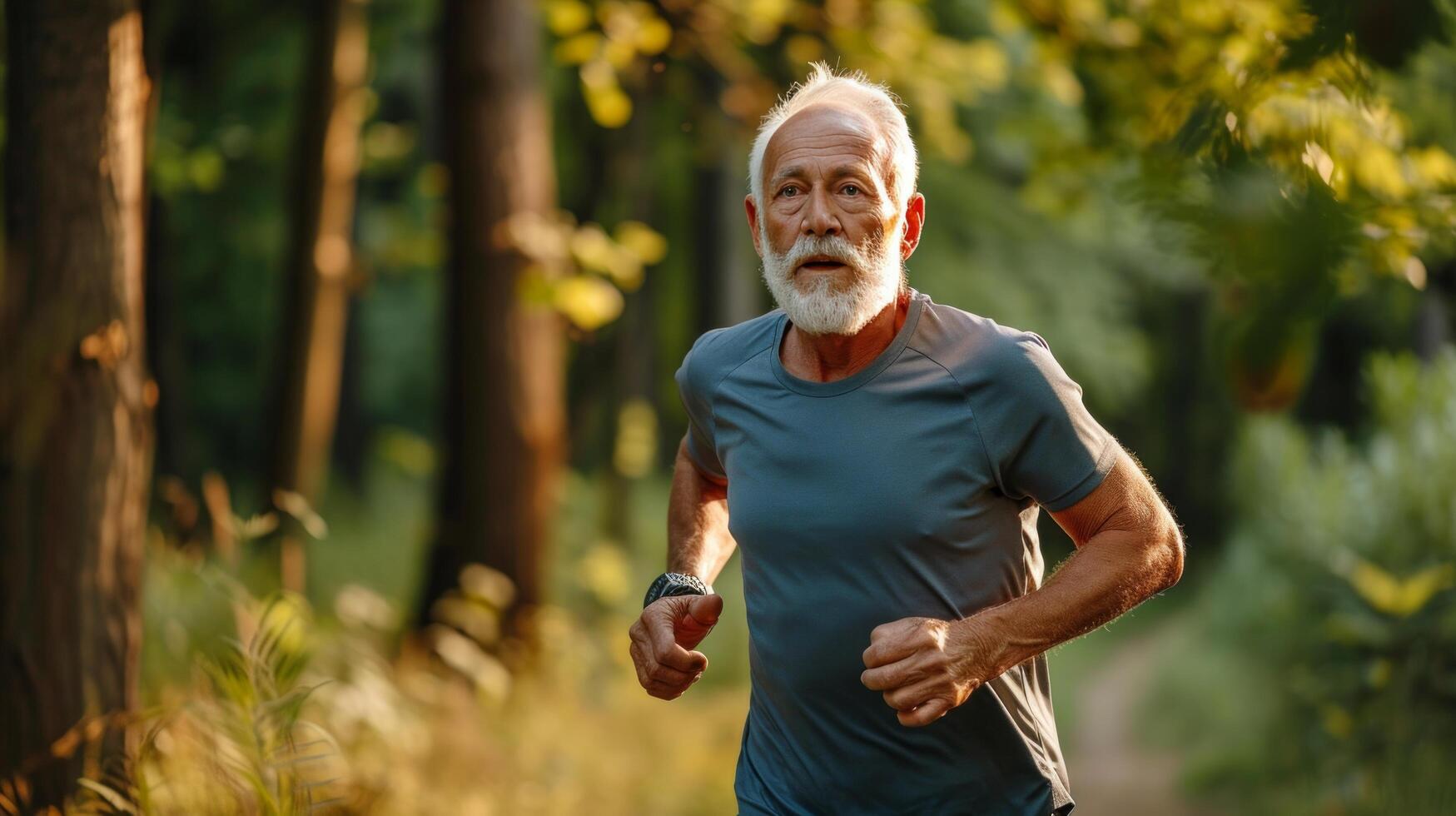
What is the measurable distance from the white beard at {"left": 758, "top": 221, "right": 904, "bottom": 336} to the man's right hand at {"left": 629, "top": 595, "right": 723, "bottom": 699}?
609 millimetres

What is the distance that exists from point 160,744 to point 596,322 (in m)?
2.83

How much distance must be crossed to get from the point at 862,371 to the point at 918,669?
67 cm

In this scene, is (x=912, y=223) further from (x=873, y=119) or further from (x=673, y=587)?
(x=673, y=587)

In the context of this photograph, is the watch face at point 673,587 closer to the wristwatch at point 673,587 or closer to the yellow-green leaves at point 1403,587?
the wristwatch at point 673,587

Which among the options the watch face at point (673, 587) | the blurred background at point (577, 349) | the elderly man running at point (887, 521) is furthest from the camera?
the blurred background at point (577, 349)

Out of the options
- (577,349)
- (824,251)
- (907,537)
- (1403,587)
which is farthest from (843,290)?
(577,349)

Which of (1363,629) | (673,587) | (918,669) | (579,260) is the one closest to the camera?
(918,669)

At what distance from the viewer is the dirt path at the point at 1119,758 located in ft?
32.9

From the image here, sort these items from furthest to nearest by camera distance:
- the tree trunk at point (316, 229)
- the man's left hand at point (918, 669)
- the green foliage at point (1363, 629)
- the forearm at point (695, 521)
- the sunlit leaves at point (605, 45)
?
1. the tree trunk at point (316, 229)
2. the green foliage at point (1363, 629)
3. the sunlit leaves at point (605, 45)
4. the forearm at point (695, 521)
5. the man's left hand at point (918, 669)

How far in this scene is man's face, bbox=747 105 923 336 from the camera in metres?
3.00

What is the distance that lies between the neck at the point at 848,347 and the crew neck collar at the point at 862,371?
0.03m

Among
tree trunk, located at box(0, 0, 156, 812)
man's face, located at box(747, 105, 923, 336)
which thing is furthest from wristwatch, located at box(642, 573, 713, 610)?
tree trunk, located at box(0, 0, 156, 812)

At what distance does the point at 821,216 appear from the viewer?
118 inches

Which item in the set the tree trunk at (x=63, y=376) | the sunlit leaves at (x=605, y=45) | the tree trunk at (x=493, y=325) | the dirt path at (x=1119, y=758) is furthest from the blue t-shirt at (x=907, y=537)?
the dirt path at (x=1119, y=758)
